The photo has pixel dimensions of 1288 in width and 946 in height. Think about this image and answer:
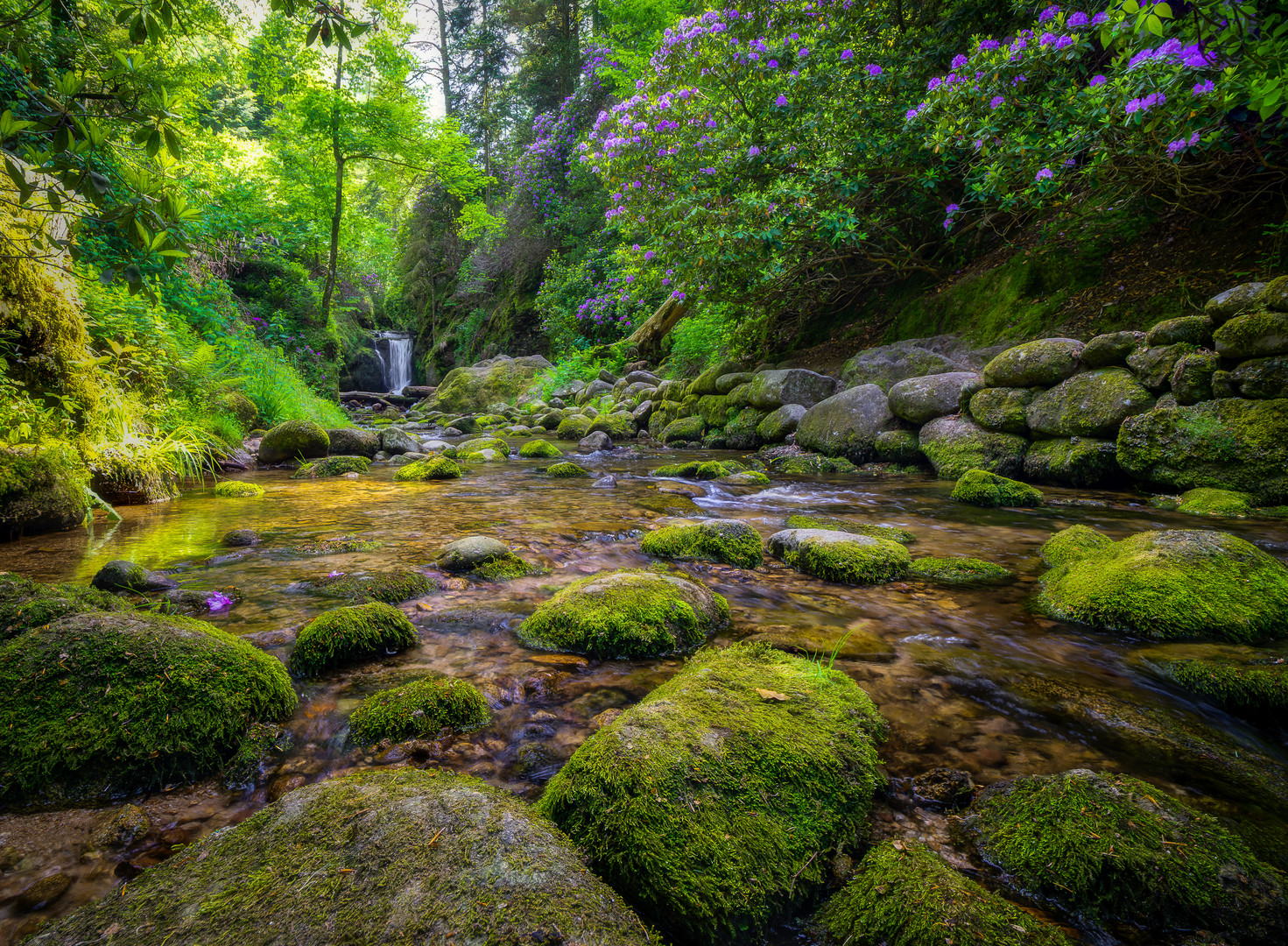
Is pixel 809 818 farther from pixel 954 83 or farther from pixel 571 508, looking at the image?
pixel 954 83

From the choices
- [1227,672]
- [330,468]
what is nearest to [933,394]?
[1227,672]

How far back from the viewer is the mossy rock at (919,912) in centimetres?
113

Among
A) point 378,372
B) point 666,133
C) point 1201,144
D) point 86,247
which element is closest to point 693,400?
point 666,133

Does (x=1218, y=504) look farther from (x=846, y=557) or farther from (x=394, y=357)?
(x=394, y=357)

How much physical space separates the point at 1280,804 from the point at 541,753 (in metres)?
2.32

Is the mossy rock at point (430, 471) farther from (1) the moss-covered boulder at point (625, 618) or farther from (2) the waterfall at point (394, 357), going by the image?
(2) the waterfall at point (394, 357)

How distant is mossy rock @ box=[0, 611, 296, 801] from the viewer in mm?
1547

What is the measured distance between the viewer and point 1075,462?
19.2 feet

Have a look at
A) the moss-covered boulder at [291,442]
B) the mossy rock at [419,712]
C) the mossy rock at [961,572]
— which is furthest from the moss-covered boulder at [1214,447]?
the moss-covered boulder at [291,442]

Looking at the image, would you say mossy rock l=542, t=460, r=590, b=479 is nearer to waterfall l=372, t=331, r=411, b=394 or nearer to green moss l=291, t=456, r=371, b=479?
green moss l=291, t=456, r=371, b=479

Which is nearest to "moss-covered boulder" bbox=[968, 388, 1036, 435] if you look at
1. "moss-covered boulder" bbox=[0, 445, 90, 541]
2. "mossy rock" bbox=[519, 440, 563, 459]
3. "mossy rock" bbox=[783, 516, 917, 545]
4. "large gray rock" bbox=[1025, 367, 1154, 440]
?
"large gray rock" bbox=[1025, 367, 1154, 440]

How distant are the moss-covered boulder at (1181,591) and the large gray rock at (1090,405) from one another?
3257 mm

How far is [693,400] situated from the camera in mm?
11719

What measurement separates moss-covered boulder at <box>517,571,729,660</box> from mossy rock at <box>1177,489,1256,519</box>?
485 centimetres
